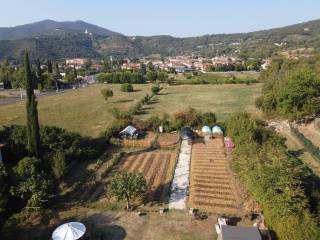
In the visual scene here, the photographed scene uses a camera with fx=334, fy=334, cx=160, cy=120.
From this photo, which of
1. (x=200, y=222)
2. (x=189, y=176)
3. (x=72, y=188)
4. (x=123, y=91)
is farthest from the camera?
(x=123, y=91)

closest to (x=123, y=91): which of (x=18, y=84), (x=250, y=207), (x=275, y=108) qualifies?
(x=18, y=84)

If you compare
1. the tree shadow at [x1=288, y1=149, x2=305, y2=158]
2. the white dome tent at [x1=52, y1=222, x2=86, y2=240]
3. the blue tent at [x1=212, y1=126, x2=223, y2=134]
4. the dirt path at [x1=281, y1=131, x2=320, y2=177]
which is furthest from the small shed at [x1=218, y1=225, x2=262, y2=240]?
the blue tent at [x1=212, y1=126, x2=223, y2=134]

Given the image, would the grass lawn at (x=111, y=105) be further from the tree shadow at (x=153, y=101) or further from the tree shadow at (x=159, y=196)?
the tree shadow at (x=159, y=196)

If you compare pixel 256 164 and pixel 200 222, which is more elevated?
pixel 256 164

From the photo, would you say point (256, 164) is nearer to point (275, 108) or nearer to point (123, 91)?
point (275, 108)

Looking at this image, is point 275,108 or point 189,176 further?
point 275,108

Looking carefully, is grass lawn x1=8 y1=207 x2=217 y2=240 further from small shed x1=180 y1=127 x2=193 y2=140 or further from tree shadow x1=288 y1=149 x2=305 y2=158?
small shed x1=180 y1=127 x2=193 y2=140
